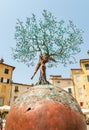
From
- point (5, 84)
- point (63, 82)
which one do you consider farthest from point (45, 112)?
point (63, 82)

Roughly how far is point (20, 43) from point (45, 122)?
7.40 m

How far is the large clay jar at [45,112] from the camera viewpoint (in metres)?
4.30

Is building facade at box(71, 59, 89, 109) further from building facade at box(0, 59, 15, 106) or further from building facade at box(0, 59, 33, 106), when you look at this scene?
building facade at box(0, 59, 15, 106)

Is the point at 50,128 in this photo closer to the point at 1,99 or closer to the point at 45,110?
the point at 45,110

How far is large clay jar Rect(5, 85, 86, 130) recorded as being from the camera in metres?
4.30

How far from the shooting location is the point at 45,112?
4457mm

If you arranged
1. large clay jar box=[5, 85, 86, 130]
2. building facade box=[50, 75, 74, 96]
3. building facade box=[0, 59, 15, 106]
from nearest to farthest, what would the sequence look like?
large clay jar box=[5, 85, 86, 130] < building facade box=[0, 59, 15, 106] < building facade box=[50, 75, 74, 96]

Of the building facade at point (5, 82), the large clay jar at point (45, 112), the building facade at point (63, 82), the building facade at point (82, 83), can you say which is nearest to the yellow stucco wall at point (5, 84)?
the building facade at point (5, 82)

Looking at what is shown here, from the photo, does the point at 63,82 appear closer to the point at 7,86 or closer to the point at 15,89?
the point at 15,89

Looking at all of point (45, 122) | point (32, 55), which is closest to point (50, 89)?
point (45, 122)

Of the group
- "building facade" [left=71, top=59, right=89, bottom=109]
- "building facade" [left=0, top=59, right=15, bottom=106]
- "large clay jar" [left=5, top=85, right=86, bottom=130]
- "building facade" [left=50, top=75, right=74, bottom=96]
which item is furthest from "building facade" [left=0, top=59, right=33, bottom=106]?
"large clay jar" [left=5, top=85, right=86, bottom=130]

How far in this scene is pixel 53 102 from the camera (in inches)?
184

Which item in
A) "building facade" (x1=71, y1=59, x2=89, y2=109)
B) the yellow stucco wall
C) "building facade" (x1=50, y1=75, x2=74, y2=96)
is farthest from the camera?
"building facade" (x1=50, y1=75, x2=74, y2=96)

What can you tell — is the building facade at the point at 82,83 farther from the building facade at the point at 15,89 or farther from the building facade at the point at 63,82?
the building facade at the point at 15,89
